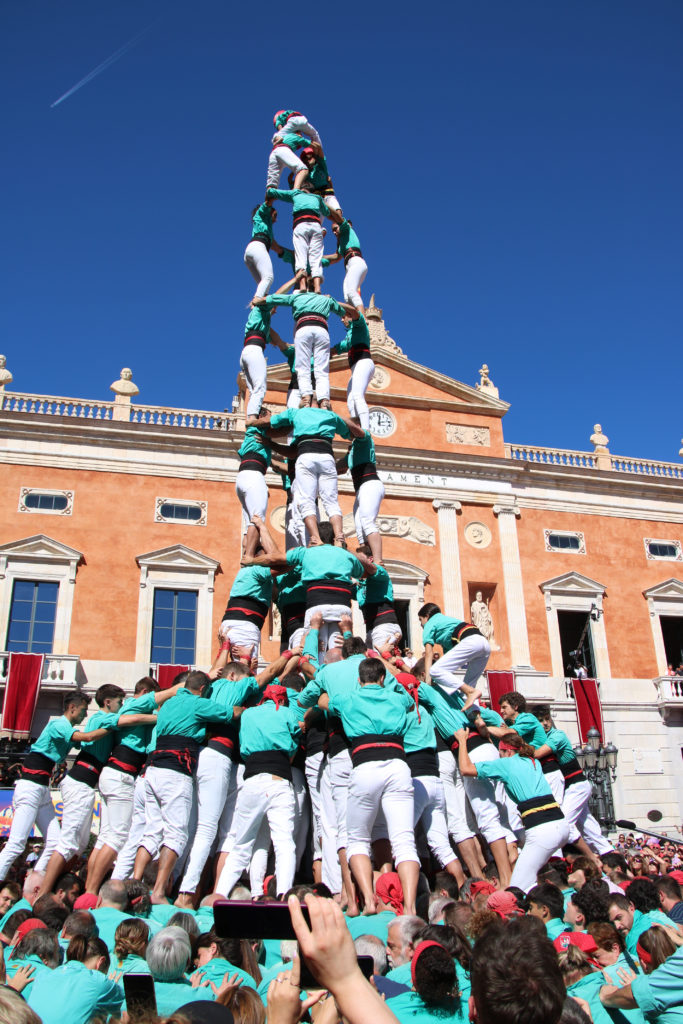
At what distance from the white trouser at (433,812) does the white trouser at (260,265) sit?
6.81 m

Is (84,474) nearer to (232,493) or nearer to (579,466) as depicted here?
(232,493)

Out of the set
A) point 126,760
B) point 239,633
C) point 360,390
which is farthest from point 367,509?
point 126,760

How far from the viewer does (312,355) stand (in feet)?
35.4

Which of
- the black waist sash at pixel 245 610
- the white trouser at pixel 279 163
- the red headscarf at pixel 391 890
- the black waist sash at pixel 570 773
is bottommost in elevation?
the red headscarf at pixel 391 890

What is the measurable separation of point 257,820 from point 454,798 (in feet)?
6.32

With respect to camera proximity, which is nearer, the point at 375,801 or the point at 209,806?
the point at 375,801

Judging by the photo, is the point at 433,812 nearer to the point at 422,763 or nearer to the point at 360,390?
the point at 422,763

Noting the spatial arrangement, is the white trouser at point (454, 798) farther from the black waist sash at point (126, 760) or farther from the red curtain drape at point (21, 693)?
the red curtain drape at point (21, 693)

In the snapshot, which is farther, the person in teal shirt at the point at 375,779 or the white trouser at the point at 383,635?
the white trouser at the point at 383,635

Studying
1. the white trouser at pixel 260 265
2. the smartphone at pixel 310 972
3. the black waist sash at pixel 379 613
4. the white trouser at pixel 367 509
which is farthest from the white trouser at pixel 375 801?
the white trouser at pixel 260 265

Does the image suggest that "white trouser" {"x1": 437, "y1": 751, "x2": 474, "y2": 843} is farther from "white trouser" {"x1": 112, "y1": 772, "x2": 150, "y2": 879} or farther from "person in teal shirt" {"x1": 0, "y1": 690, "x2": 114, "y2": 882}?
"person in teal shirt" {"x1": 0, "y1": 690, "x2": 114, "y2": 882}

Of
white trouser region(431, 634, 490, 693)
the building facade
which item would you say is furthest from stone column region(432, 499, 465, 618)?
white trouser region(431, 634, 490, 693)

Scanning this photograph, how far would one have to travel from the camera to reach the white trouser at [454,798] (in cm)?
724

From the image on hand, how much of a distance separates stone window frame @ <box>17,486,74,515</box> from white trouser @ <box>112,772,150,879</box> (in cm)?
1745
